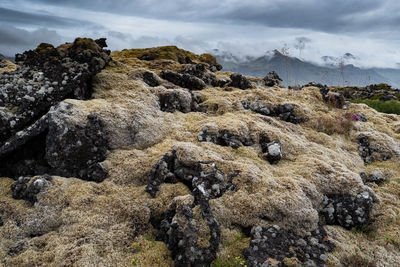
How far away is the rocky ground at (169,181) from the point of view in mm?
6242

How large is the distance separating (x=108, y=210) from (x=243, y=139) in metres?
6.08

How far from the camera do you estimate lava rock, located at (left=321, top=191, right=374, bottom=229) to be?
7.68 m

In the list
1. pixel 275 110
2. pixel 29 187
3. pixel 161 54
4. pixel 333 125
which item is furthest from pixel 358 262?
pixel 161 54

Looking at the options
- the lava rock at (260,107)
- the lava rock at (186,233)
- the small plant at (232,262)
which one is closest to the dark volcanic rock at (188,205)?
the lava rock at (186,233)

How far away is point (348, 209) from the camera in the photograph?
789 centimetres

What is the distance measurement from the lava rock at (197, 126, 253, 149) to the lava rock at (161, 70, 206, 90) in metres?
6.69

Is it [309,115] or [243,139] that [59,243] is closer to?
[243,139]

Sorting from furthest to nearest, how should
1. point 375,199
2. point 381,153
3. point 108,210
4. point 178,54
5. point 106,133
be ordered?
point 178,54 → point 381,153 → point 106,133 → point 375,199 → point 108,210

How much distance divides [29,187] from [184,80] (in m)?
11.3

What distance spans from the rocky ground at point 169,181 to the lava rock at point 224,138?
49 mm

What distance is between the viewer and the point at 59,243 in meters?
6.16

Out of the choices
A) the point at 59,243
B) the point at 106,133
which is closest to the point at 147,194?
the point at 59,243

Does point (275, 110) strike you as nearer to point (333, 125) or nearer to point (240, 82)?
point (333, 125)

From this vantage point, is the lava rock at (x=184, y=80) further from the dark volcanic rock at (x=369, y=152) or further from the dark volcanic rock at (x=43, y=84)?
the dark volcanic rock at (x=369, y=152)
